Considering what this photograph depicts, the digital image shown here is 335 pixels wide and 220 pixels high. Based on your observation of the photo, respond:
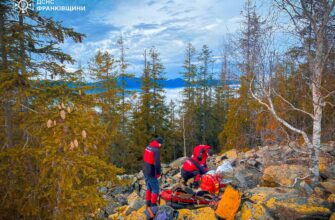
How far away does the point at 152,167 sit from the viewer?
26.6 ft

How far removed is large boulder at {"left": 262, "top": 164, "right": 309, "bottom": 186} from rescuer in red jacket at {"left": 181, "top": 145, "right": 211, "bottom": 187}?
2.77m

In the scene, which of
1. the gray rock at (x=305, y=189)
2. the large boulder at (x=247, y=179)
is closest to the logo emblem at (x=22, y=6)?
the large boulder at (x=247, y=179)

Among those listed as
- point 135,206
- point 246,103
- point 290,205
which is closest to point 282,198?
point 290,205

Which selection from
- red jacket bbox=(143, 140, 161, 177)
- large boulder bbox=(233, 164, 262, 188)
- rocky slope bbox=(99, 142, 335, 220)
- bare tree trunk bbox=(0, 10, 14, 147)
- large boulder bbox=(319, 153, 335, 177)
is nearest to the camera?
bare tree trunk bbox=(0, 10, 14, 147)

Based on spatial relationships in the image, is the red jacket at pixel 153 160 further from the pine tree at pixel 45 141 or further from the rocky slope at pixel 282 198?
the pine tree at pixel 45 141

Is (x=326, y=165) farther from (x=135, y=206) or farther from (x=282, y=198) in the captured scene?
(x=135, y=206)

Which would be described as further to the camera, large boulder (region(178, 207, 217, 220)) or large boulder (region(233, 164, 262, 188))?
large boulder (region(233, 164, 262, 188))

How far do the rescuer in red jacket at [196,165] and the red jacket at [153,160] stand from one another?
1692 mm

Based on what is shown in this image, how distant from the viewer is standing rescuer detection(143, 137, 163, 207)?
25.9 feet

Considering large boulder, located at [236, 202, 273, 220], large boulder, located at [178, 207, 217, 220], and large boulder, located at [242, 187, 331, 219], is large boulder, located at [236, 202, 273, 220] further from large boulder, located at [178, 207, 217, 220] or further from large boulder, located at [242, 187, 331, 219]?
large boulder, located at [178, 207, 217, 220]

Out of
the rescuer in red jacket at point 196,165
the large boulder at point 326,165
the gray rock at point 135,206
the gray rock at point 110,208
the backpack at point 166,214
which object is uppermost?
the rescuer in red jacket at point 196,165

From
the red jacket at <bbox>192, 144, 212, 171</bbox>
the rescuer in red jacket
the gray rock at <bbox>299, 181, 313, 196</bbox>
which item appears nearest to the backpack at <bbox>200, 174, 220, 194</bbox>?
Result: the rescuer in red jacket

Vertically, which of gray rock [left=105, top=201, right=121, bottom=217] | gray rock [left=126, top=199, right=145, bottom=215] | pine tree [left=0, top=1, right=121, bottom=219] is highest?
pine tree [left=0, top=1, right=121, bottom=219]

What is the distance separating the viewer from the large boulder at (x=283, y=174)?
9734mm
